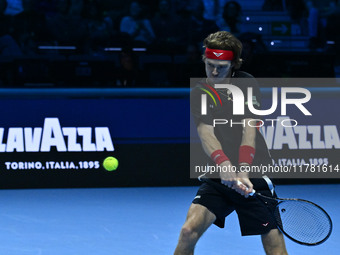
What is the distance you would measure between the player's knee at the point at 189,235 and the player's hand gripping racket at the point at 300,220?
1.29ft

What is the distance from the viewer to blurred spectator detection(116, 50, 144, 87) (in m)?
7.96

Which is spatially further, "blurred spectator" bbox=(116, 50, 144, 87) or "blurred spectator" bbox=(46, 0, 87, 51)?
"blurred spectator" bbox=(46, 0, 87, 51)

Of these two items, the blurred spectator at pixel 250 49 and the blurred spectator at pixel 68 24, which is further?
the blurred spectator at pixel 68 24

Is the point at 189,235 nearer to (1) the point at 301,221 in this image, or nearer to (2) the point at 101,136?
(1) the point at 301,221

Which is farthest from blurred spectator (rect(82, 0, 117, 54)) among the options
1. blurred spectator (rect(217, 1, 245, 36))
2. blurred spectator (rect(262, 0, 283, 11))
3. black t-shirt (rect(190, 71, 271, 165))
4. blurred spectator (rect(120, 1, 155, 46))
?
black t-shirt (rect(190, 71, 271, 165))

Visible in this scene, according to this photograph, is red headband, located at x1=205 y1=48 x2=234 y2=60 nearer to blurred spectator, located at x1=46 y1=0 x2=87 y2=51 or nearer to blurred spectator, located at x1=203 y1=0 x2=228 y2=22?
blurred spectator, located at x1=46 y1=0 x2=87 y2=51

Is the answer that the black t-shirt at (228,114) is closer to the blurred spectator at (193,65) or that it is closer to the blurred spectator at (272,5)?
the blurred spectator at (193,65)

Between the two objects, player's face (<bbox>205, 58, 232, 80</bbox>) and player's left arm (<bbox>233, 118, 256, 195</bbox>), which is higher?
player's face (<bbox>205, 58, 232, 80</bbox>)

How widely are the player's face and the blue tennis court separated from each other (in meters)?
1.85

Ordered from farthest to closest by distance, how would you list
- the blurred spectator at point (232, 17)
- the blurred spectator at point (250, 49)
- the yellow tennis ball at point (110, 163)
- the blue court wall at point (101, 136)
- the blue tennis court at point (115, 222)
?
the blurred spectator at point (232, 17), the blurred spectator at point (250, 49), the yellow tennis ball at point (110, 163), the blue court wall at point (101, 136), the blue tennis court at point (115, 222)

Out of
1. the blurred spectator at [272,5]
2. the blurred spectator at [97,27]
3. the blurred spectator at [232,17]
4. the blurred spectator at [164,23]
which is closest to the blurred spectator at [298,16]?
the blurred spectator at [272,5]

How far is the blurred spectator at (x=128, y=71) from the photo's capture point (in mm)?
7955

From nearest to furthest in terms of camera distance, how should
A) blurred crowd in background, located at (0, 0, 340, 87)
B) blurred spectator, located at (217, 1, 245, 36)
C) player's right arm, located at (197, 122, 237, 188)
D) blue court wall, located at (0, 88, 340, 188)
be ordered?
player's right arm, located at (197, 122, 237, 188), blue court wall, located at (0, 88, 340, 188), blurred crowd in background, located at (0, 0, 340, 87), blurred spectator, located at (217, 1, 245, 36)

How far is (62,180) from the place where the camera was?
758 cm
